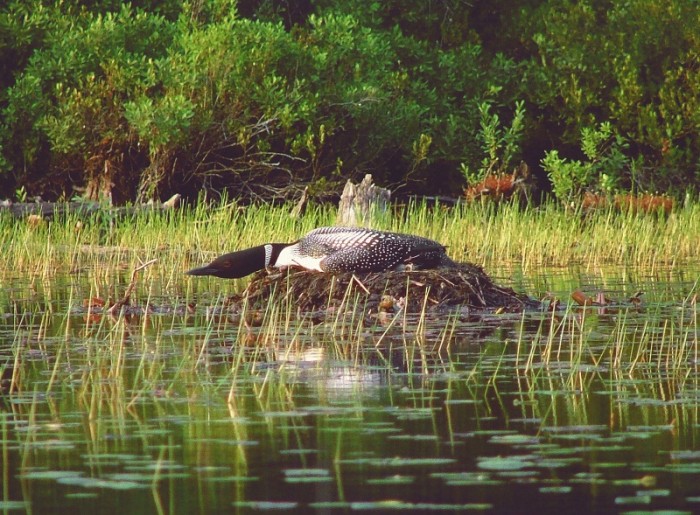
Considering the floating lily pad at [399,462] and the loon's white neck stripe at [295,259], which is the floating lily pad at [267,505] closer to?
the floating lily pad at [399,462]

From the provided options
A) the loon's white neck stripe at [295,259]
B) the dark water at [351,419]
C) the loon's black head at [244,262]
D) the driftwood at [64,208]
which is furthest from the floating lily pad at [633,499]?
the driftwood at [64,208]

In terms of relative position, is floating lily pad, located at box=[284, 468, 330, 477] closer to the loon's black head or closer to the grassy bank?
the loon's black head

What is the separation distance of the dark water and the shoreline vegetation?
475 centimetres

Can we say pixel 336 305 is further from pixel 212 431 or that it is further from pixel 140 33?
pixel 140 33

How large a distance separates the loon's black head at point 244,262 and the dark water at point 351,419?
1829mm

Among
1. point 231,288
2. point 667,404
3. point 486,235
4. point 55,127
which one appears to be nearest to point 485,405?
point 667,404

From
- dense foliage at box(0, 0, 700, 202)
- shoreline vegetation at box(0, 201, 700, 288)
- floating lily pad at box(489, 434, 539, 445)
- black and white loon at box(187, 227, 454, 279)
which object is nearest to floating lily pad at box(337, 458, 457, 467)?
floating lily pad at box(489, 434, 539, 445)

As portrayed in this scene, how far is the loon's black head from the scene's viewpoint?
10.6m

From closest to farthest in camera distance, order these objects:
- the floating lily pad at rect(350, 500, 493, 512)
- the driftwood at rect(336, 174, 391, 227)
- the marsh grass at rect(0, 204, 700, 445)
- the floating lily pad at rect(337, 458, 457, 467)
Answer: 1. the floating lily pad at rect(350, 500, 493, 512)
2. the floating lily pad at rect(337, 458, 457, 467)
3. the marsh grass at rect(0, 204, 700, 445)
4. the driftwood at rect(336, 174, 391, 227)

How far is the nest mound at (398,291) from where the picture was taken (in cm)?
951

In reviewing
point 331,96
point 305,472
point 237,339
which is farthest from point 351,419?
point 331,96

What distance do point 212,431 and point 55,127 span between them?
42.2 ft

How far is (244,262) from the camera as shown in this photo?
10.6 m

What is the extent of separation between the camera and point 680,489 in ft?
14.1
